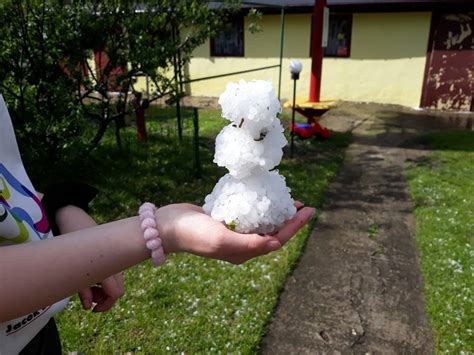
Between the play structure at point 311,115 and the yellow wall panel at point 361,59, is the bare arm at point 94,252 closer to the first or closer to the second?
the play structure at point 311,115

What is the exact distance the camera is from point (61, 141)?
488cm

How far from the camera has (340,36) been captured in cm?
1190

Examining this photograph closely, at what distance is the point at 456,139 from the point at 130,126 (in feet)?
20.9

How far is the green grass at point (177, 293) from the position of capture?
2.89 meters

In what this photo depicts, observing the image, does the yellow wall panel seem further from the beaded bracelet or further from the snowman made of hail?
the beaded bracelet

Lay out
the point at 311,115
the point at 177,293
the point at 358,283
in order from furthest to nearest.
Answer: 1. the point at 311,115
2. the point at 358,283
3. the point at 177,293

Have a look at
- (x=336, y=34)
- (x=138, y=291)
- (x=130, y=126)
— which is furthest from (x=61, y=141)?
(x=336, y=34)

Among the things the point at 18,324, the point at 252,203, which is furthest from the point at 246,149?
the point at 18,324

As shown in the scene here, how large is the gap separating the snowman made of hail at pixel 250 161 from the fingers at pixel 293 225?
0.06 ft

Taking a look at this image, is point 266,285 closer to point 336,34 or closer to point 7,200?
point 7,200

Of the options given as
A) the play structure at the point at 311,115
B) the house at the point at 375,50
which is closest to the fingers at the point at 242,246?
the play structure at the point at 311,115

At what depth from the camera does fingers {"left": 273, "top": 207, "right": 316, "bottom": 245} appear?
3.51ft

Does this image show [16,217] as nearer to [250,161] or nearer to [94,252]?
[94,252]

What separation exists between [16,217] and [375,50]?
11938 mm
